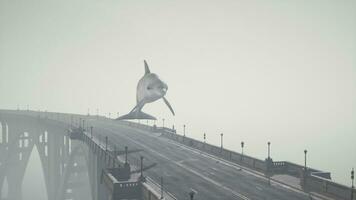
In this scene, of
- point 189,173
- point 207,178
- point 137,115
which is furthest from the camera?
point 137,115

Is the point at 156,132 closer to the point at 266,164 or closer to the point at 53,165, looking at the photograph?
the point at 53,165

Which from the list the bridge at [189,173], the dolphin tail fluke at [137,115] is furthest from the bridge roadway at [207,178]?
the dolphin tail fluke at [137,115]

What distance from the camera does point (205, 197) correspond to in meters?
36.3

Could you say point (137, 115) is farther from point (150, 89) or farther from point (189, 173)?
point (189, 173)

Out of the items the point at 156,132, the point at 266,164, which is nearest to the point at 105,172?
the point at 266,164

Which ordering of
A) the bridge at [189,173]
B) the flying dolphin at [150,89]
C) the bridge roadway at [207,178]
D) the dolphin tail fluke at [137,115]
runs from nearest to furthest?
the bridge at [189,173] → the bridge roadway at [207,178] → the flying dolphin at [150,89] → the dolphin tail fluke at [137,115]

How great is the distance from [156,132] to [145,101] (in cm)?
2297

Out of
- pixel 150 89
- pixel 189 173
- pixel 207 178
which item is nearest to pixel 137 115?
pixel 150 89

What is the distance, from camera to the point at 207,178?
44.8 meters

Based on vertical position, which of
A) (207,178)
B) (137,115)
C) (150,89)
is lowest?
(207,178)

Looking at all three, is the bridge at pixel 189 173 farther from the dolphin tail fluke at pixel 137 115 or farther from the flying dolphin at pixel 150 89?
the flying dolphin at pixel 150 89

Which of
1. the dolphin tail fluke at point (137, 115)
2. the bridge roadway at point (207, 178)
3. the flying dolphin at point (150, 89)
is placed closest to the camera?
the bridge roadway at point (207, 178)

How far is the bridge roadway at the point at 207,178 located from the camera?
123 ft

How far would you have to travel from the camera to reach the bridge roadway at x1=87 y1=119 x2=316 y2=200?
37.4m
